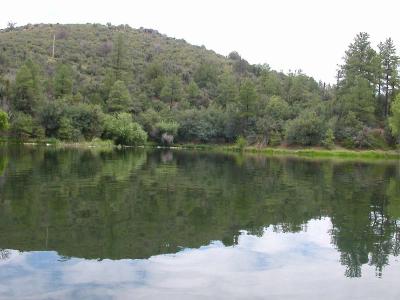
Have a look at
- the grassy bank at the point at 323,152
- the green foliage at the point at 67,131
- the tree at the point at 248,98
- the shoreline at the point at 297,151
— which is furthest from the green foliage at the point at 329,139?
the green foliage at the point at 67,131

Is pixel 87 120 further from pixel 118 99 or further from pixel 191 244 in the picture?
pixel 191 244

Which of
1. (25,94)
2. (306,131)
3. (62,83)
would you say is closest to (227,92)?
(306,131)

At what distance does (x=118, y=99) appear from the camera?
11838 centimetres

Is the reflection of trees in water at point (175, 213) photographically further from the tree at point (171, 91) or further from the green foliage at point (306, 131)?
the tree at point (171, 91)

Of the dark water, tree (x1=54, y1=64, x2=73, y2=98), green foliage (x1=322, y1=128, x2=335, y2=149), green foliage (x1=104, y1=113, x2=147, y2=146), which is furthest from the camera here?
tree (x1=54, y1=64, x2=73, y2=98)

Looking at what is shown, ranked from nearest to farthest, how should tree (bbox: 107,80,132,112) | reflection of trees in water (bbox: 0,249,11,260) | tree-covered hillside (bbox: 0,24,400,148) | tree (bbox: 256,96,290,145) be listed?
reflection of trees in water (bbox: 0,249,11,260) < tree-covered hillside (bbox: 0,24,400,148) < tree (bbox: 256,96,290,145) < tree (bbox: 107,80,132,112)

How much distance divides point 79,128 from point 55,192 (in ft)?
255

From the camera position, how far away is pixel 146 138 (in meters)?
109

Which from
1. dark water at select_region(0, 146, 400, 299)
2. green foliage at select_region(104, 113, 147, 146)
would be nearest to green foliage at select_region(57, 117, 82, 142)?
green foliage at select_region(104, 113, 147, 146)

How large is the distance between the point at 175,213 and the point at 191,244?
4.85 meters

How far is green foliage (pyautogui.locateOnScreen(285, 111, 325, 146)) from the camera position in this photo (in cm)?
9900

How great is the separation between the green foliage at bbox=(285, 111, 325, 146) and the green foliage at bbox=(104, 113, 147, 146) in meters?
32.5

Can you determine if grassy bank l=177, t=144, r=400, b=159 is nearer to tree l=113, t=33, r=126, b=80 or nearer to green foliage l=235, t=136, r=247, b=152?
green foliage l=235, t=136, r=247, b=152

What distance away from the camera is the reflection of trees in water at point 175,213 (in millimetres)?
14547
